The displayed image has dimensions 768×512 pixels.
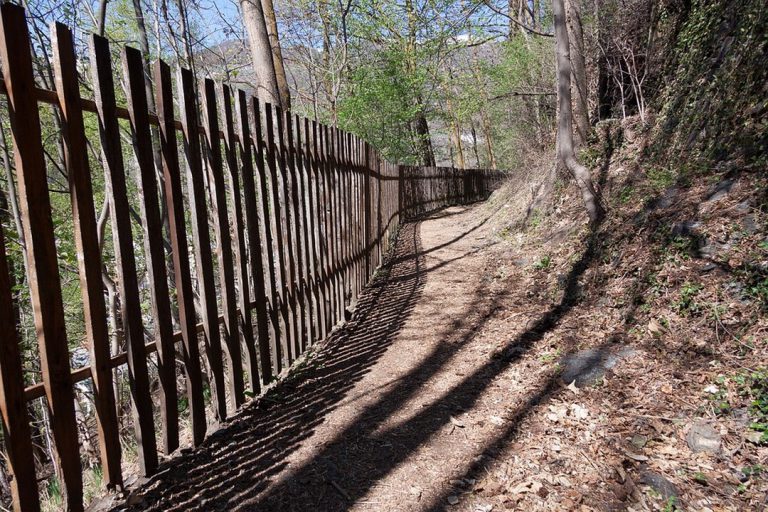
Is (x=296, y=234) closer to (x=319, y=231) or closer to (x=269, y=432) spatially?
(x=319, y=231)

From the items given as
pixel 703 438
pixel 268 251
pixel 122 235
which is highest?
pixel 122 235

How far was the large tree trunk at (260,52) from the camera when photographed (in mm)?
7586

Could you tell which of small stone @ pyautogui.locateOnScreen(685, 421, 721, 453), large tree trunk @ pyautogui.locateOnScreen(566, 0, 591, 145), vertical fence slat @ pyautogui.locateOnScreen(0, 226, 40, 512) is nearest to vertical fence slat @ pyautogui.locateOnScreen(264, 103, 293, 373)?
vertical fence slat @ pyautogui.locateOnScreen(0, 226, 40, 512)

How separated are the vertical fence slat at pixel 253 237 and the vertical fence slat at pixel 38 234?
1525 mm

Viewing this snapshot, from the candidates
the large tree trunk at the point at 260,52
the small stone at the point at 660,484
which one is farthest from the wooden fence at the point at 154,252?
the large tree trunk at the point at 260,52

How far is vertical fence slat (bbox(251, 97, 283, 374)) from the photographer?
3.60 meters

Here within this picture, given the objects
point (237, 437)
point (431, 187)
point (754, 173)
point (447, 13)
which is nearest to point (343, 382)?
point (237, 437)

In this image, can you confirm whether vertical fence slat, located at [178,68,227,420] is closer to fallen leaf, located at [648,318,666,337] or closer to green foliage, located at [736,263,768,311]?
fallen leaf, located at [648,318,666,337]

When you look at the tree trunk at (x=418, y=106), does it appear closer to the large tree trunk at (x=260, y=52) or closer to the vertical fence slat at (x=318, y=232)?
the large tree trunk at (x=260, y=52)

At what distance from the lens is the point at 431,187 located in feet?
65.7

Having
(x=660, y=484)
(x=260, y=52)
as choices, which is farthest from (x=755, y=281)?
(x=260, y=52)

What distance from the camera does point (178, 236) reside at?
2.65 metres

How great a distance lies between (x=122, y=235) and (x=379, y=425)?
2.03 meters

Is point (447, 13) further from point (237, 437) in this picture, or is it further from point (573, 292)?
point (237, 437)
